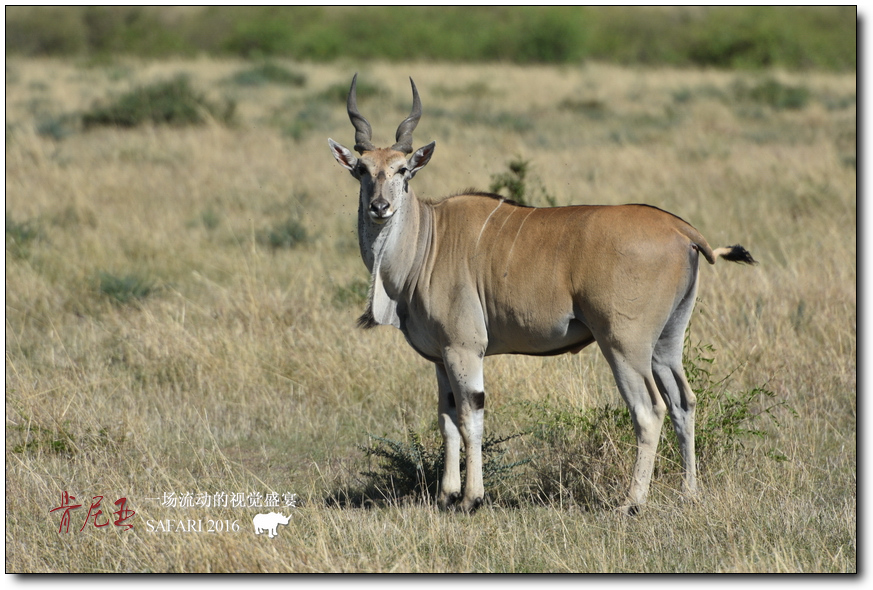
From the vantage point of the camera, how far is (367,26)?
47250 mm

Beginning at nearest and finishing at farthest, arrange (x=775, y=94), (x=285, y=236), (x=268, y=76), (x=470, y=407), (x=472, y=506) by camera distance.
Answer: (x=470, y=407) < (x=472, y=506) < (x=285, y=236) < (x=775, y=94) < (x=268, y=76)

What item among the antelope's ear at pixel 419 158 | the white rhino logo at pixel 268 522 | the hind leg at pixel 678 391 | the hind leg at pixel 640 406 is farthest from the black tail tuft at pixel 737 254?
the white rhino logo at pixel 268 522

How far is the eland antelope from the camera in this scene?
Result: 4.71m

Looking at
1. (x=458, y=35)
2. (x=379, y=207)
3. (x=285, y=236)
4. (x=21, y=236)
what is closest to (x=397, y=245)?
(x=379, y=207)

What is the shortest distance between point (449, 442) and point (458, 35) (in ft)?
143

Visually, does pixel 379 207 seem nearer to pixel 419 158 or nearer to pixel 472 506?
pixel 419 158

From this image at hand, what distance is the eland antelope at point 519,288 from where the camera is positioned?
185 inches

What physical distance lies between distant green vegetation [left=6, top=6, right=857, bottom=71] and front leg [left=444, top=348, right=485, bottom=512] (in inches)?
1234

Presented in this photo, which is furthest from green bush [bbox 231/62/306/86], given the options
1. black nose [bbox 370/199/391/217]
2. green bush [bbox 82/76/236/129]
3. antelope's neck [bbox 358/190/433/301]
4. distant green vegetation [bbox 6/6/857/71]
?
black nose [bbox 370/199/391/217]

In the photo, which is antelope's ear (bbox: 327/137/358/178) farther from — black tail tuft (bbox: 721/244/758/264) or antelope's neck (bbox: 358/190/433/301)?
black tail tuft (bbox: 721/244/758/264)

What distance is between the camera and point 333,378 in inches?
271

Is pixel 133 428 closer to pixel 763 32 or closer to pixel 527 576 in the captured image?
→ pixel 527 576

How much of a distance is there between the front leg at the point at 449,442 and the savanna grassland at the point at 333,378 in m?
0.14

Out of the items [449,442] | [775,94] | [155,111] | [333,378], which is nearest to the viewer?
[449,442]
